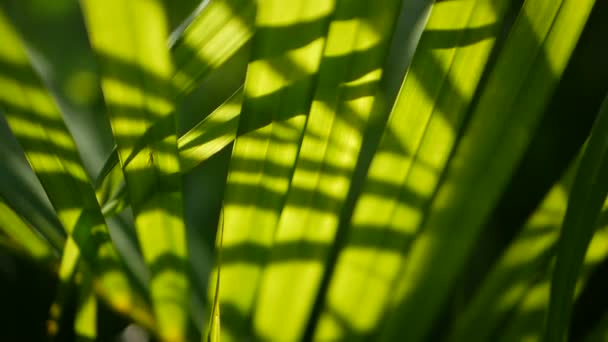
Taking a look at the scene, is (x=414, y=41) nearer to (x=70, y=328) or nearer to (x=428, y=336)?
(x=428, y=336)

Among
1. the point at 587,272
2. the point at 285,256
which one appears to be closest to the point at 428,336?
the point at 587,272

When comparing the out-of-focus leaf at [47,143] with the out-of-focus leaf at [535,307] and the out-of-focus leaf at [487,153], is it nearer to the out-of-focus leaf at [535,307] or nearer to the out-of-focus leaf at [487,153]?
the out-of-focus leaf at [487,153]

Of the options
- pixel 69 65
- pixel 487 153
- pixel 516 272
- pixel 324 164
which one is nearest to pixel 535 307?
pixel 516 272

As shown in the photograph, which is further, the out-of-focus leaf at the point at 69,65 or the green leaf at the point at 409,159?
the out-of-focus leaf at the point at 69,65

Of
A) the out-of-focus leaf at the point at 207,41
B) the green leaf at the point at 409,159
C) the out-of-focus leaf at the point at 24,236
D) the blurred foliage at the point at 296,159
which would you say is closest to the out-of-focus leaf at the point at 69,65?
the blurred foliage at the point at 296,159

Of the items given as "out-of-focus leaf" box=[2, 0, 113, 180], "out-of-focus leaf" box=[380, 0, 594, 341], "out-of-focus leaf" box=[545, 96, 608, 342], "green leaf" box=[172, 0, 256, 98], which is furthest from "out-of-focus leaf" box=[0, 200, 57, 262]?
"out-of-focus leaf" box=[545, 96, 608, 342]

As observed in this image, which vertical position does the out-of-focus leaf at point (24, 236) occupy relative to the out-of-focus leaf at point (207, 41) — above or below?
below

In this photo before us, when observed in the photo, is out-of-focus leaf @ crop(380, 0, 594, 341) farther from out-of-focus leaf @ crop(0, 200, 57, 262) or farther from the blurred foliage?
out-of-focus leaf @ crop(0, 200, 57, 262)
